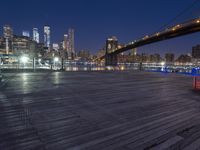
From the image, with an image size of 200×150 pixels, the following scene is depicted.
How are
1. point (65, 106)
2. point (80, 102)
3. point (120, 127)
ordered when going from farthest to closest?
1. point (80, 102)
2. point (65, 106)
3. point (120, 127)

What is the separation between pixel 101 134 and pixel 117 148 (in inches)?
15.7

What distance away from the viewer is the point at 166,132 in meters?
2.53

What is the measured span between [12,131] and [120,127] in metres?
1.54

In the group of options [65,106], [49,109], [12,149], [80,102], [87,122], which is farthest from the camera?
[80,102]

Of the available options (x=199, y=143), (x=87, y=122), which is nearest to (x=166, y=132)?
(x=199, y=143)

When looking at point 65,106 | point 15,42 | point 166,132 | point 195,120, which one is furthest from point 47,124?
point 15,42

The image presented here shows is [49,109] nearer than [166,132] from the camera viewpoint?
No

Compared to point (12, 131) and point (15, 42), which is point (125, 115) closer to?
point (12, 131)

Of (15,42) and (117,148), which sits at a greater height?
(15,42)

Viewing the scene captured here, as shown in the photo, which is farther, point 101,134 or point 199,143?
point 101,134

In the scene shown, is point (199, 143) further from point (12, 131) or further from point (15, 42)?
point (15, 42)

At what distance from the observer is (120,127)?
269 centimetres

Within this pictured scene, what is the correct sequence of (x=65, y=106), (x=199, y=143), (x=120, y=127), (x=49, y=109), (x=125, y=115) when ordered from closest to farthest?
(x=199, y=143) → (x=120, y=127) → (x=125, y=115) → (x=49, y=109) → (x=65, y=106)

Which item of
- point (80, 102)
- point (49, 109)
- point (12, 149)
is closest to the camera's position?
point (12, 149)
